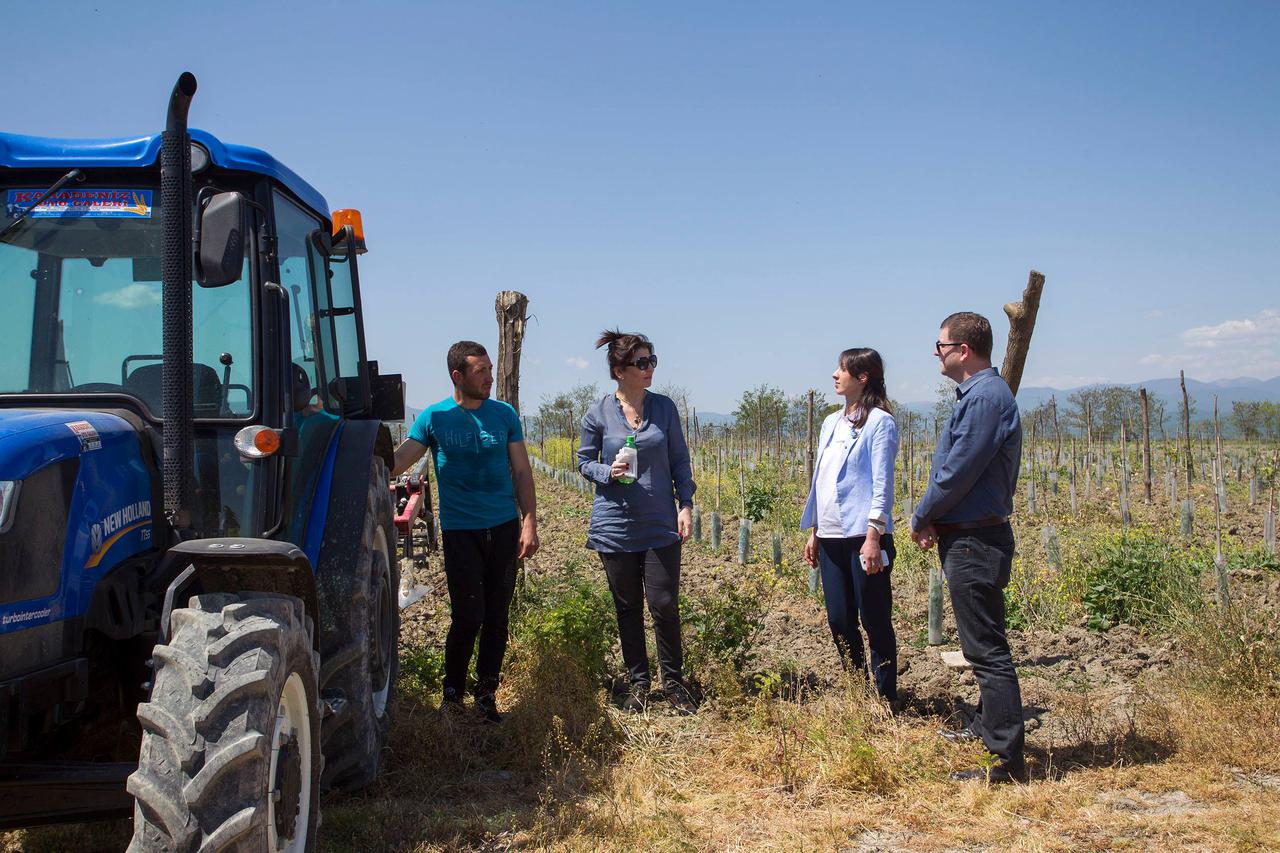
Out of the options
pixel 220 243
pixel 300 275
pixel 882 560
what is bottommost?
pixel 882 560

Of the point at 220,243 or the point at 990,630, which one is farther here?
the point at 990,630

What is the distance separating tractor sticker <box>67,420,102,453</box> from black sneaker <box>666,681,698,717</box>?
3.06 meters

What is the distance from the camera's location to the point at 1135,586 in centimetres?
651

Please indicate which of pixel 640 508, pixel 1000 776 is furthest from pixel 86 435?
pixel 1000 776

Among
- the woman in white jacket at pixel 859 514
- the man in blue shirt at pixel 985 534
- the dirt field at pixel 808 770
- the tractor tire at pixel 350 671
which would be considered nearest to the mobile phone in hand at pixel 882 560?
the woman in white jacket at pixel 859 514

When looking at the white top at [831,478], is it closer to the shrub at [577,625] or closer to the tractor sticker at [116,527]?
the shrub at [577,625]

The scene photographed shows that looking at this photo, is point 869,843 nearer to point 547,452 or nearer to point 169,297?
point 169,297

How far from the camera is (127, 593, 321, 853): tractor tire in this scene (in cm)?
212

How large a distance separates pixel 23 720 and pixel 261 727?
0.57 metres

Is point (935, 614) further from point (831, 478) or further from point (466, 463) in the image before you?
point (466, 463)

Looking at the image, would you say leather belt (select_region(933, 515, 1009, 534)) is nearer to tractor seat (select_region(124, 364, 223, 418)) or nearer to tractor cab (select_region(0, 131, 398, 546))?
tractor cab (select_region(0, 131, 398, 546))

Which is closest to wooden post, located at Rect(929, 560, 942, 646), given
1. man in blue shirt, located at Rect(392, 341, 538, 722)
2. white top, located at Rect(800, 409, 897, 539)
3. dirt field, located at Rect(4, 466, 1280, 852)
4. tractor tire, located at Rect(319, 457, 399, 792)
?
dirt field, located at Rect(4, 466, 1280, 852)

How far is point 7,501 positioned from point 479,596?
2538 millimetres

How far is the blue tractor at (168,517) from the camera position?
87.5 inches
